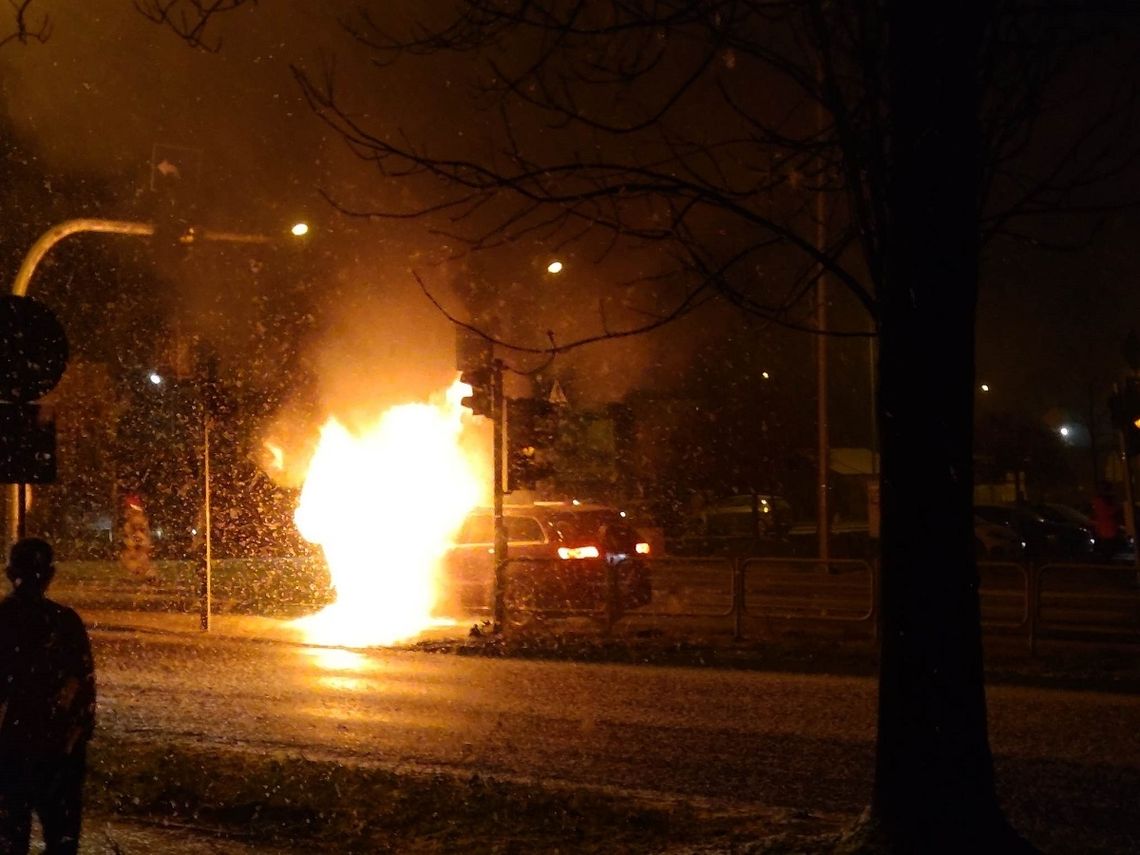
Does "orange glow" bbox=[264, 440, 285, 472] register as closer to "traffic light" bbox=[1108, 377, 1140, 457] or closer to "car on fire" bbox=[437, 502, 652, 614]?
"car on fire" bbox=[437, 502, 652, 614]

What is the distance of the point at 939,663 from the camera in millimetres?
4500

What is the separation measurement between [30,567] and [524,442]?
968 centimetres

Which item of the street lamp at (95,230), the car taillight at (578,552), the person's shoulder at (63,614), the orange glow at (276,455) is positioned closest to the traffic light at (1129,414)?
the car taillight at (578,552)

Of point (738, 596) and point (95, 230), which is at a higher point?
point (95, 230)

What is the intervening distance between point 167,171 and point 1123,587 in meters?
12.3

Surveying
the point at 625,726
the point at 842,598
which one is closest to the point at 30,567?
the point at 625,726

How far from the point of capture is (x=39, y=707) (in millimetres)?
4766

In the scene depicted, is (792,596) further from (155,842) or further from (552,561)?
(155,842)

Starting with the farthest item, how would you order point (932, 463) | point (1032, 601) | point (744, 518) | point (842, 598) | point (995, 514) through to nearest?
point (744, 518), point (995, 514), point (842, 598), point (1032, 601), point (932, 463)

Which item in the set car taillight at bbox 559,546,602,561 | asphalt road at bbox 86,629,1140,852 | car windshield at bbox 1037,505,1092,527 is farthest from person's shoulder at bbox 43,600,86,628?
car windshield at bbox 1037,505,1092,527

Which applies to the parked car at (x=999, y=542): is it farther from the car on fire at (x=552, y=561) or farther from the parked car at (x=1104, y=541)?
the car on fire at (x=552, y=561)

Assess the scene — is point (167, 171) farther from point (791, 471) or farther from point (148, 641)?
point (791, 471)

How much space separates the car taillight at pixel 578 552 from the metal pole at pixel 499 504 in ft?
4.07

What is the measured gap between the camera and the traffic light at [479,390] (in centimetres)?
1438
